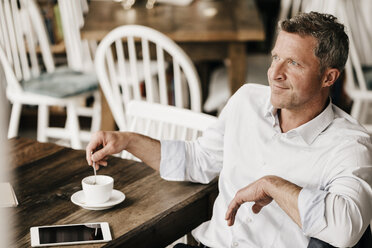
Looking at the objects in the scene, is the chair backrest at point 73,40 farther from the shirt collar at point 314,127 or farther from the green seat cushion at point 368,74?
the shirt collar at point 314,127

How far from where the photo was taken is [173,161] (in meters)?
1.74

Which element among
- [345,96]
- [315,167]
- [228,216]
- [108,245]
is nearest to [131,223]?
[108,245]

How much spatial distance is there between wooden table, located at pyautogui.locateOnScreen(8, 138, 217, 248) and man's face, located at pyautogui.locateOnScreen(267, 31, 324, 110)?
1.13ft

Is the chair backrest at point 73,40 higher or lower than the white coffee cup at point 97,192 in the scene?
lower

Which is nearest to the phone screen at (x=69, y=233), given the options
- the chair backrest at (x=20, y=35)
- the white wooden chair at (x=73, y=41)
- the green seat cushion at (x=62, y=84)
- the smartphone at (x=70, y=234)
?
the smartphone at (x=70, y=234)

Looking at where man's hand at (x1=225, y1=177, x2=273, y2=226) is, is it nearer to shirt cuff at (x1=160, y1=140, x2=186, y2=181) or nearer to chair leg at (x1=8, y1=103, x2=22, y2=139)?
shirt cuff at (x1=160, y1=140, x2=186, y2=181)

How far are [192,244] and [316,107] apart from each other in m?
0.57

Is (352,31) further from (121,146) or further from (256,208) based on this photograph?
(256,208)

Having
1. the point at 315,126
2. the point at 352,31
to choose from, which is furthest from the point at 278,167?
the point at 352,31

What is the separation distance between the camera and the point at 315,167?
1.54m

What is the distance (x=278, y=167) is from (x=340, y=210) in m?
0.30

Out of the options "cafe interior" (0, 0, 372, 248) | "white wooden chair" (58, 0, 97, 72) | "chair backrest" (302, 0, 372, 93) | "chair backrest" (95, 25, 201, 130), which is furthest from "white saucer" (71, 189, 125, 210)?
"white wooden chair" (58, 0, 97, 72)

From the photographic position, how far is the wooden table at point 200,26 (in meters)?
3.21

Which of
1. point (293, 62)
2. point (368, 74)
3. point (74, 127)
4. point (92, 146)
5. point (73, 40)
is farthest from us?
point (73, 40)
